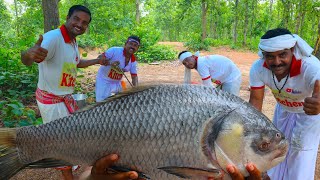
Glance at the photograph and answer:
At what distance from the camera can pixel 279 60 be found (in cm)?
281

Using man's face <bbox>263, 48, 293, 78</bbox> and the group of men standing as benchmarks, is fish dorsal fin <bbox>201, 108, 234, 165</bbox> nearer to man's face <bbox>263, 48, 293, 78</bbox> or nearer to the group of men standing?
the group of men standing

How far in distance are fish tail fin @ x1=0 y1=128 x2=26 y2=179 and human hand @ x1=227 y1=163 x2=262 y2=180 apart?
1.32 metres

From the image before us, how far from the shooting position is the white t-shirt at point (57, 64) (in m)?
3.34

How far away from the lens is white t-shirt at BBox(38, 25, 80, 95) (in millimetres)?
3339

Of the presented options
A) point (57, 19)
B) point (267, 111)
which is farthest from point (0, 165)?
point (267, 111)

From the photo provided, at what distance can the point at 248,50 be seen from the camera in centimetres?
2317

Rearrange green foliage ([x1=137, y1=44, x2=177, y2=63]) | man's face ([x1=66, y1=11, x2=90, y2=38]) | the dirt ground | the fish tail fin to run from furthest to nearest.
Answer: green foliage ([x1=137, y1=44, x2=177, y2=63]) → the dirt ground → man's face ([x1=66, y1=11, x2=90, y2=38]) → the fish tail fin

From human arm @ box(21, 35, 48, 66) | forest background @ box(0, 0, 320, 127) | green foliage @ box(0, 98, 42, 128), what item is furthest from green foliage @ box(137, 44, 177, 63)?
human arm @ box(21, 35, 48, 66)

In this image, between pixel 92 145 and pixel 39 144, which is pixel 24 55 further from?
pixel 92 145

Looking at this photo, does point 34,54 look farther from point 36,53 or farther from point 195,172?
point 195,172

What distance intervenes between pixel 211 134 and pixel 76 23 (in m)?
2.67

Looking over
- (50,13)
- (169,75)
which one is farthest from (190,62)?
(169,75)

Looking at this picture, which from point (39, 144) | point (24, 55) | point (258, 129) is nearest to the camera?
point (258, 129)

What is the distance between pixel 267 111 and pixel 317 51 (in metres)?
2.33
